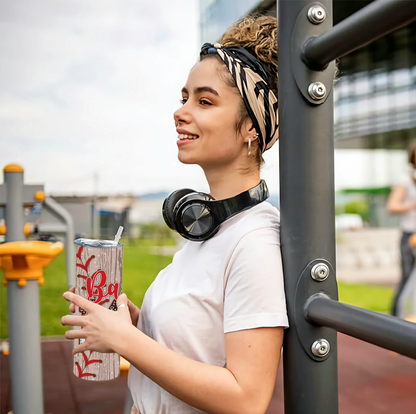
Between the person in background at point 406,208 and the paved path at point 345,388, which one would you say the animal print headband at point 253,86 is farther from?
the person in background at point 406,208

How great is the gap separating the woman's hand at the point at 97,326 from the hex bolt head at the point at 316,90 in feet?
1.45

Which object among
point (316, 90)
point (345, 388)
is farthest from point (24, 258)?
point (345, 388)

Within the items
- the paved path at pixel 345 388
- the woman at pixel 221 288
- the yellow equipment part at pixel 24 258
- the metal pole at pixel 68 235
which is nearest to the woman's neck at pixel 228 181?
the woman at pixel 221 288

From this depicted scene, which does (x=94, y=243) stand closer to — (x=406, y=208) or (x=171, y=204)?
(x=171, y=204)

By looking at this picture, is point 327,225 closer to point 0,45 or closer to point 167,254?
→ point 0,45

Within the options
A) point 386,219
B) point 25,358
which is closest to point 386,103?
point 386,219

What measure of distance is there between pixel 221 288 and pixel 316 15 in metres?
0.45

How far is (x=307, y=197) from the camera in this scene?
0.65 m

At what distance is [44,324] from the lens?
15.1ft

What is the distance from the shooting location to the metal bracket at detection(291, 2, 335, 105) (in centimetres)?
64

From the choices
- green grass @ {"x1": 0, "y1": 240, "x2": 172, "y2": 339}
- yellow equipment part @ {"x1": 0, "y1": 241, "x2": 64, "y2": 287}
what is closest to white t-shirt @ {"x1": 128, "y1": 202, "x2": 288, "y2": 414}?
yellow equipment part @ {"x1": 0, "y1": 241, "x2": 64, "y2": 287}

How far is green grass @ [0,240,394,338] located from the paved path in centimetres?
77

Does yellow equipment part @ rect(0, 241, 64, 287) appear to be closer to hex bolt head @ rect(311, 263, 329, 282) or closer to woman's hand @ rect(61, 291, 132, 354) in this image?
woman's hand @ rect(61, 291, 132, 354)

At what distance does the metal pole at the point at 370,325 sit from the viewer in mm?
463
